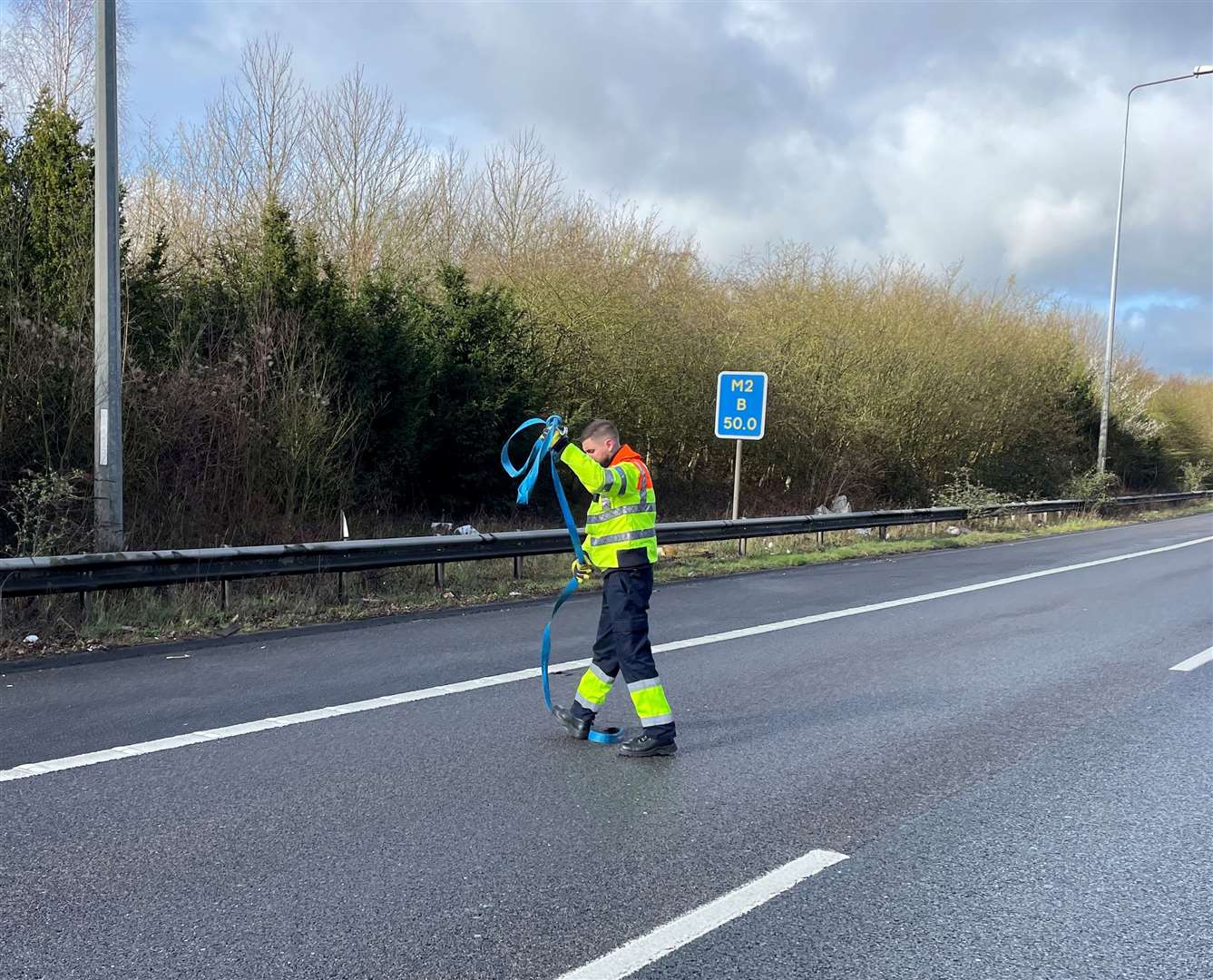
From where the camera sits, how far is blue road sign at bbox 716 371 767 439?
1662 centimetres

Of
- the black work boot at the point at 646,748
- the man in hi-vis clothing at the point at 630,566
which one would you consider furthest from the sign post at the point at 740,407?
the black work boot at the point at 646,748

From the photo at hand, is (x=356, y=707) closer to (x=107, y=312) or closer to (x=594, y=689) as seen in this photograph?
(x=594, y=689)

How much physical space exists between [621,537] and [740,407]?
1133 cm

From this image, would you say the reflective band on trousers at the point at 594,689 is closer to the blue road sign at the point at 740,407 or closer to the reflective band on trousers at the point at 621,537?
the reflective band on trousers at the point at 621,537

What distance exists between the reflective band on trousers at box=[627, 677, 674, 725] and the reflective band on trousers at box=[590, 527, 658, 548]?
2.51ft

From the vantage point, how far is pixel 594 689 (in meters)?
5.95

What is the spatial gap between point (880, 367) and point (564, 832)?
23.2m

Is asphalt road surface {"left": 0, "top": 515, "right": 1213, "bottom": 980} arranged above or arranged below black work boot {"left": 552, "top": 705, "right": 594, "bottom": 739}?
below

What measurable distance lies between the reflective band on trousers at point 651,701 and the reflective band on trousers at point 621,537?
77 centimetres

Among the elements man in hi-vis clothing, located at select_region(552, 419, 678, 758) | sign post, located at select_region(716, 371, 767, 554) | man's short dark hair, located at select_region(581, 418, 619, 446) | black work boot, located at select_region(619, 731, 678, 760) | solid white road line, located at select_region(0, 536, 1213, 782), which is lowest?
solid white road line, located at select_region(0, 536, 1213, 782)

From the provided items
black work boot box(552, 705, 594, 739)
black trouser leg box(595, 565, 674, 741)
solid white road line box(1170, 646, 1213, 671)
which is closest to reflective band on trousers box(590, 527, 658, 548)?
black trouser leg box(595, 565, 674, 741)

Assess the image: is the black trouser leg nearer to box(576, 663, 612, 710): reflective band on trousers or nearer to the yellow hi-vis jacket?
the yellow hi-vis jacket

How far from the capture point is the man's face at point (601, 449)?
5.66 m

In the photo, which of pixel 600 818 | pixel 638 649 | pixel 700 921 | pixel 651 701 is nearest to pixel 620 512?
pixel 638 649
